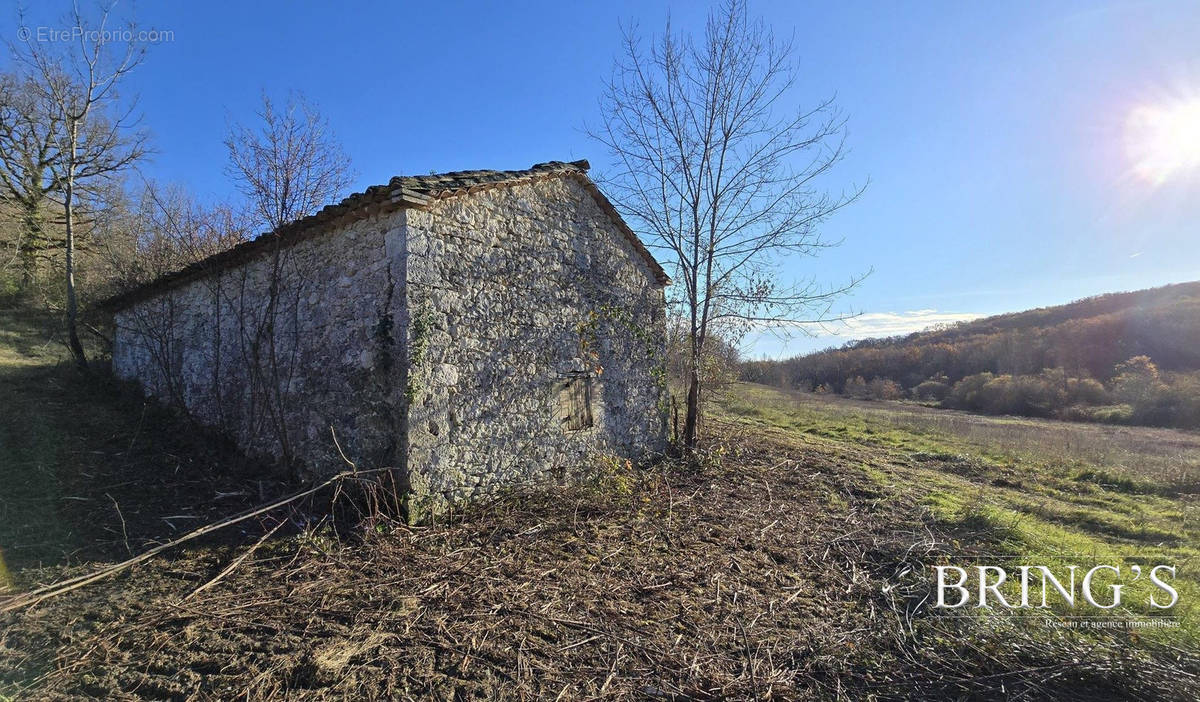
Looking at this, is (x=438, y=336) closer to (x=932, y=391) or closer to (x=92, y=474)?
(x=92, y=474)

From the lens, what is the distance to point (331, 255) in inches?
248

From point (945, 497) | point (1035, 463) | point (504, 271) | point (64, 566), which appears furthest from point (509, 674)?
point (1035, 463)

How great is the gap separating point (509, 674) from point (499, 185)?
531 centimetres

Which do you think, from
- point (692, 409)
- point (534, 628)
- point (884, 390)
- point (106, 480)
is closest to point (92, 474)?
point (106, 480)

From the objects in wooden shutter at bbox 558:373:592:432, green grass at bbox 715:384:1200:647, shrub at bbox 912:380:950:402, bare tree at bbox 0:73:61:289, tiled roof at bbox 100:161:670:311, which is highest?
bare tree at bbox 0:73:61:289

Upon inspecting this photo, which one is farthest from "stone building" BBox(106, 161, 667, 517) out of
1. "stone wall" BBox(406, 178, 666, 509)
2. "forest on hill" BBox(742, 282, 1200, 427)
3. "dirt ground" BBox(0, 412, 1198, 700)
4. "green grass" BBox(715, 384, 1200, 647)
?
"forest on hill" BBox(742, 282, 1200, 427)

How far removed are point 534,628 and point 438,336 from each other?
3.15 m

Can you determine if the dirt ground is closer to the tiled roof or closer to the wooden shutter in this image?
the wooden shutter

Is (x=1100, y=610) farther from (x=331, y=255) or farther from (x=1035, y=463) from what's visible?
(x=1035, y=463)

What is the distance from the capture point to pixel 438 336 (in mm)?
5770

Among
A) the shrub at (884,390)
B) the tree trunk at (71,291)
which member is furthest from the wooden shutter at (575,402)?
the shrub at (884,390)

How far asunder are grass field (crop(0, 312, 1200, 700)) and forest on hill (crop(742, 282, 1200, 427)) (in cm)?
1499

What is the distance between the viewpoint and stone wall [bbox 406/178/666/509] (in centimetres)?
572

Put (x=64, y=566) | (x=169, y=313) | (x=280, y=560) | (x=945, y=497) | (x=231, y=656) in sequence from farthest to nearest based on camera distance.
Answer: (x=169, y=313) → (x=945, y=497) → (x=280, y=560) → (x=64, y=566) → (x=231, y=656)
